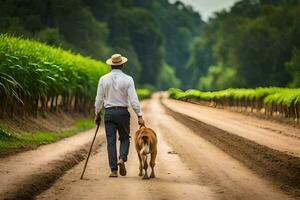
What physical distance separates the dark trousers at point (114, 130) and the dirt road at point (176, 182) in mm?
400

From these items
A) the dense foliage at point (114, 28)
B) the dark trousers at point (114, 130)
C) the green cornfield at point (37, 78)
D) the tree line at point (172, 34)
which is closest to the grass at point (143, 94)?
the dense foliage at point (114, 28)

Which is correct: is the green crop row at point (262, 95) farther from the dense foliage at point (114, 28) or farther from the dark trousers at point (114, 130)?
the dense foliage at point (114, 28)

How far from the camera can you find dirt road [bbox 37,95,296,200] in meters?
10.5

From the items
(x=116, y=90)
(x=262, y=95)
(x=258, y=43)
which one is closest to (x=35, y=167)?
(x=116, y=90)

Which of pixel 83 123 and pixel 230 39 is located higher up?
pixel 230 39

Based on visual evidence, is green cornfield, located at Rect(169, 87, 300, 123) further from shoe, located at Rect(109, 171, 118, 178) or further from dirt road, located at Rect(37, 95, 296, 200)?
shoe, located at Rect(109, 171, 118, 178)

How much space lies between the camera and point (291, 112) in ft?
96.8

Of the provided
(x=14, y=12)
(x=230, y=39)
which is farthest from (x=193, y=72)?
(x=14, y=12)

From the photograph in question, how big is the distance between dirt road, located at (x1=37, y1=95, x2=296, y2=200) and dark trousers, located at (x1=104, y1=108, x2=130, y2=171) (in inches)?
15.8

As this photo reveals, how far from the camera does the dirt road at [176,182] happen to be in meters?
10.5

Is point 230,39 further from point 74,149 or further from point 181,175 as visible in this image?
point 181,175

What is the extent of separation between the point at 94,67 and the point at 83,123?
742 cm

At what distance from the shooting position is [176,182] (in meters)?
11.9

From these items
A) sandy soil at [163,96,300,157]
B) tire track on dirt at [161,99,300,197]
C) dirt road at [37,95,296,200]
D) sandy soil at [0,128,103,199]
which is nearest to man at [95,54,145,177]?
dirt road at [37,95,296,200]
